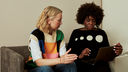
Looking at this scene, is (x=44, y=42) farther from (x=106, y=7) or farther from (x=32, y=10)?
Answer: (x=106, y=7)

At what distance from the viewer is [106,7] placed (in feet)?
7.27

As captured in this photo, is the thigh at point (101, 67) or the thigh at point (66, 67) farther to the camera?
the thigh at point (101, 67)

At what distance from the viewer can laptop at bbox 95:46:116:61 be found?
1.45 m

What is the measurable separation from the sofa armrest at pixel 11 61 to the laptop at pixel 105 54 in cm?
61

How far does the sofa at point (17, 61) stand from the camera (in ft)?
3.82

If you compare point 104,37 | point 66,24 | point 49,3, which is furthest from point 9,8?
point 104,37

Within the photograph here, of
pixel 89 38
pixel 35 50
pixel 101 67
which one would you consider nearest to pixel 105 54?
pixel 101 67

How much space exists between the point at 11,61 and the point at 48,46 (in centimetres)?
30

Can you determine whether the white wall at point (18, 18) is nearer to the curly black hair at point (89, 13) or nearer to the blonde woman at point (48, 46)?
the curly black hair at point (89, 13)

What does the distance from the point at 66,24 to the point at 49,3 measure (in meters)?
0.30

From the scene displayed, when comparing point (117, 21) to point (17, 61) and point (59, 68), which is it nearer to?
point (59, 68)

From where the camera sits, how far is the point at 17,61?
1.16 metres

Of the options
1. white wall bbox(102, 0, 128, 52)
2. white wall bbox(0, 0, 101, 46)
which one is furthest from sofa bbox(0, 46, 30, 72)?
white wall bbox(102, 0, 128, 52)

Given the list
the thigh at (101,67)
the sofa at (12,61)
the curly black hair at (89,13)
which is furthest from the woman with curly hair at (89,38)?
the sofa at (12,61)
